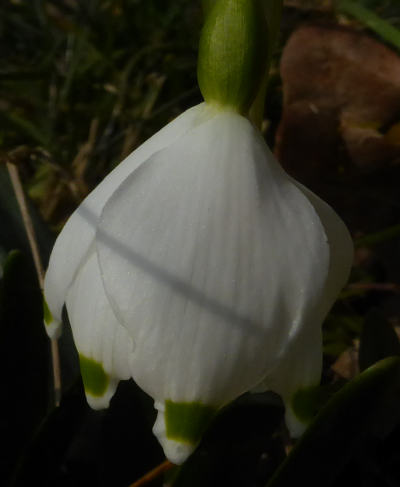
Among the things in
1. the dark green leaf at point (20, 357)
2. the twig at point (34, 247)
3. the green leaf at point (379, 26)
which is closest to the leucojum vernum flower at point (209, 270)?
the dark green leaf at point (20, 357)

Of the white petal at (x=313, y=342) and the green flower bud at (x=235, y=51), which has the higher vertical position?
the green flower bud at (x=235, y=51)

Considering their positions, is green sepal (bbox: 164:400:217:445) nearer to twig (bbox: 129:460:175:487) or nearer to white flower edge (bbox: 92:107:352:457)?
white flower edge (bbox: 92:107:352:457)

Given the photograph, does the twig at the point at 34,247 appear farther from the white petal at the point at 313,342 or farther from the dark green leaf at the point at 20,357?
the white petal at the point at 313,342

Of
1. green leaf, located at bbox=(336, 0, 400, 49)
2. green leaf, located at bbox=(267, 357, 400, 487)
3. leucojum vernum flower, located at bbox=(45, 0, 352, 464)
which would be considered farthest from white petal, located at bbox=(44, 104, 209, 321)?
green leaf, located at bbox=(336, 0, 400, 49)

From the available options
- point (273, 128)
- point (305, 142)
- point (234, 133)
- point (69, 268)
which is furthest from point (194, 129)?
point (273, 128)

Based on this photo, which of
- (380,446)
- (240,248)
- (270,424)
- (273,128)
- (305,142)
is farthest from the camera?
(273,128)

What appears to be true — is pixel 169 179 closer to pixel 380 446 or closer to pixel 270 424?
pixel 270 424
